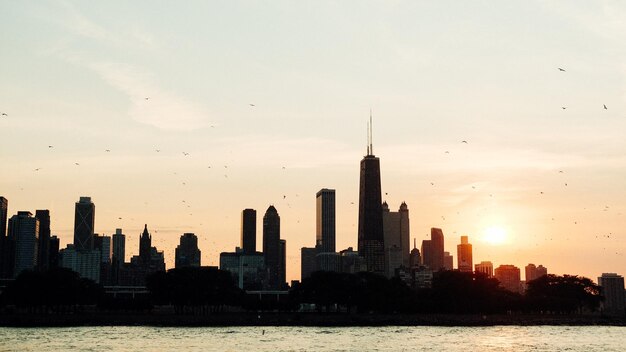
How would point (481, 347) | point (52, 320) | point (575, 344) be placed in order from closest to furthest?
point (481, 347)
point (575, 344)
point (52, 320)

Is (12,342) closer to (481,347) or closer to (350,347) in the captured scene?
(350,347)

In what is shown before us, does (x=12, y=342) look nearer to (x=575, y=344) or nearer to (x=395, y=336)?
(x=395, y=336)

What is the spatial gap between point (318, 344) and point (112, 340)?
3212 cm

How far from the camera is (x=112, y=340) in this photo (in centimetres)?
13412

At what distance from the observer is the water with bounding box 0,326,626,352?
11988 centimetres

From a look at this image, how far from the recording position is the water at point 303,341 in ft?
393

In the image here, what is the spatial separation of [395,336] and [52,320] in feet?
281

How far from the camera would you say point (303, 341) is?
134 meters

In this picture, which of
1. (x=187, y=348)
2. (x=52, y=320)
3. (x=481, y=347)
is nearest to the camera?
(x=187, y=348)

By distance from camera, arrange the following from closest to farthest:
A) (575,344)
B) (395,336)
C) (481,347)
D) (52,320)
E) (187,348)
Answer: (187,348)
(481,347)
(575,344)
(395,336)
(52,320)

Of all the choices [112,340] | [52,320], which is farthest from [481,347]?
[52,320]

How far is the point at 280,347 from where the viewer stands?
4776 inches

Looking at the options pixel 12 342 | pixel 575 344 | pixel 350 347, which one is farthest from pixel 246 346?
pixel 575 344

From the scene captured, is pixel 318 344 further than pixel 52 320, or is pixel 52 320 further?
pixel 52 320
